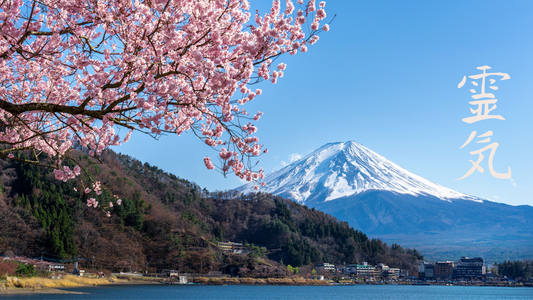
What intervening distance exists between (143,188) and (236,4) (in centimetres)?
7053

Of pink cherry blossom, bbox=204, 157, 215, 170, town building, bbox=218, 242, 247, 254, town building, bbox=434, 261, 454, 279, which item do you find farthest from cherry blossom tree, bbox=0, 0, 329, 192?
town building, bbox=434, 261, 454, 279

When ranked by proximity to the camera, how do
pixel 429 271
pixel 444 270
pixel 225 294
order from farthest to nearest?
pixel 444 270
pixel 429 271
pixel 225 294

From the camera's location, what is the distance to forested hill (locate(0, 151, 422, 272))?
142ft

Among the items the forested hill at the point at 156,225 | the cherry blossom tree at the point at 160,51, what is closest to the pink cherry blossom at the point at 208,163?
the cherry blossom tree at the point at 160,51

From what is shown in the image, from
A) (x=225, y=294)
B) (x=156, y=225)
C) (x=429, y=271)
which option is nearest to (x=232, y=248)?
(x=156, y=225)

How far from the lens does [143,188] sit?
235ft

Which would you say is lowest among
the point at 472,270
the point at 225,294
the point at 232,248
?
the point at 472,270

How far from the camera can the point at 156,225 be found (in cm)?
5806

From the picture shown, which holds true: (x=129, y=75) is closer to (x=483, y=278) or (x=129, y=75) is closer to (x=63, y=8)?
(x=63, y=8)

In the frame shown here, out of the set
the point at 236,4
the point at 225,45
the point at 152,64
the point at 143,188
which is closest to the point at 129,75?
the point at 152,64

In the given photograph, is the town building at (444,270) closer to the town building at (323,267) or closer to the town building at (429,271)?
the town building at (429,271)

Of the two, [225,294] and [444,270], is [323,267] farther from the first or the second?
[225,294]

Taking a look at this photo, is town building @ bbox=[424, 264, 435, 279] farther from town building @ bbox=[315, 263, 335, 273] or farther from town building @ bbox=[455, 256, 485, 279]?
town building @ bbox=[315, 263, 335, 273]

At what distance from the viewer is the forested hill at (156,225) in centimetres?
4330
